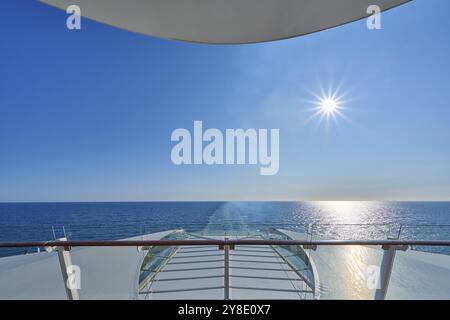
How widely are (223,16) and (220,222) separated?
1.76 metres

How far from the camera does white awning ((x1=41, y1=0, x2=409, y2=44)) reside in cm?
91

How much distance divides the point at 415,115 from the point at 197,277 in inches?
160

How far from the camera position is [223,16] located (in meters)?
0.99

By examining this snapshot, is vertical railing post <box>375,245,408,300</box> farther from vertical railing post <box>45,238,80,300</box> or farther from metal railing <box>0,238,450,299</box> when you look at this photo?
vertical railing post <box>45,238,80,300</box>

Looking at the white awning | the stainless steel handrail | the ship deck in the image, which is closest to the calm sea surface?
the stainless steel handrail

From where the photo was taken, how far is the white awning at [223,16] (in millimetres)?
913

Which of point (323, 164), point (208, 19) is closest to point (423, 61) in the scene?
point (208, 19)

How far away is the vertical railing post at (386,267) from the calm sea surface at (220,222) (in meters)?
0.14

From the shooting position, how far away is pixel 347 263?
1.62 m

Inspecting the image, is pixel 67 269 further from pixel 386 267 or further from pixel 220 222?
pixel 386 267

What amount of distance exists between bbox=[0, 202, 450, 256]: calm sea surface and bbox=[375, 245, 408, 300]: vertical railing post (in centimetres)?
14

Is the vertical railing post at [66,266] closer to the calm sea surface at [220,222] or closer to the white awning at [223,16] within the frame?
the calm sea surface at [220,222]
